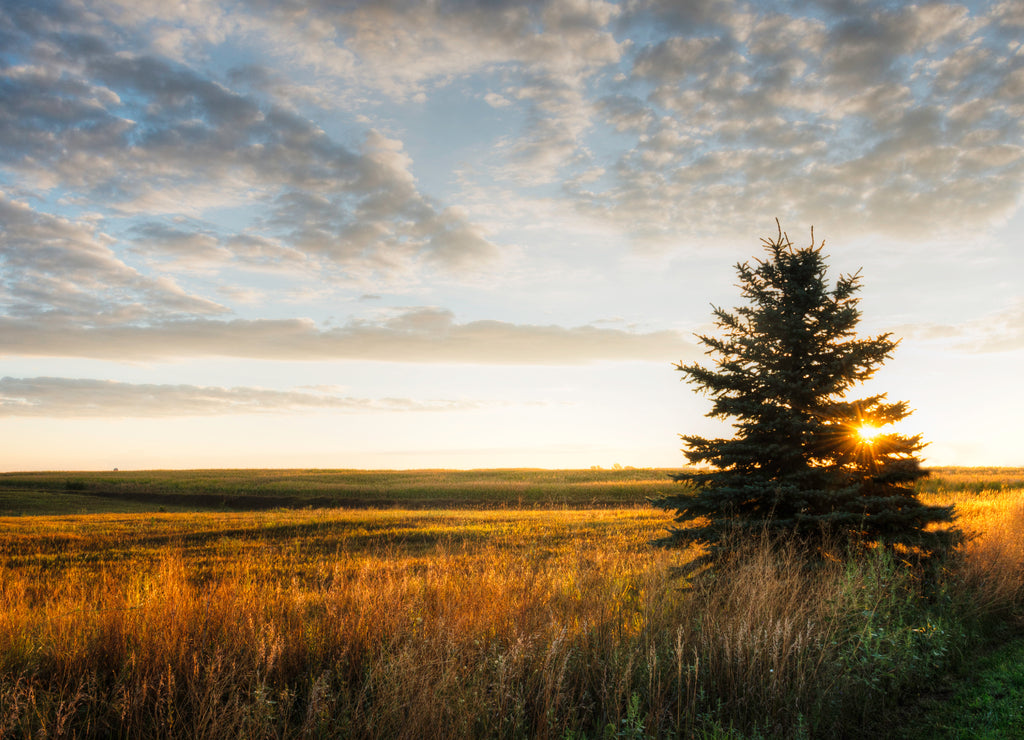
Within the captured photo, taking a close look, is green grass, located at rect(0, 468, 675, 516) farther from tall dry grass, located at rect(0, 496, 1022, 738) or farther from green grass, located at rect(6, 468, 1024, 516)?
tall dry grass, located at rect(0, 496, 1022, 738)

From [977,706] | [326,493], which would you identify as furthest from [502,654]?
[326,493]

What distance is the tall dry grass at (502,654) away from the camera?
15.8 ft

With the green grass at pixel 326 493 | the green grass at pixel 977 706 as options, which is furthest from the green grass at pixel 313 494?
the green grass at pixel 977 706

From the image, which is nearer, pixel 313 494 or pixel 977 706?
pixel 977 706

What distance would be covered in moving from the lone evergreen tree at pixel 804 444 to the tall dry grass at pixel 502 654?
0.67 m

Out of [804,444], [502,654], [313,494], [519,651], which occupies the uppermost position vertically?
[804,444]

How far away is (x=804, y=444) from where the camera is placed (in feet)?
31.4

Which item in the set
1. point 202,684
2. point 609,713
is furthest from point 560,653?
point 202,684

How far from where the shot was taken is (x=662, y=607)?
711 centimetres

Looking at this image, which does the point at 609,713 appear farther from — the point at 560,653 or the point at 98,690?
the point at 98,690

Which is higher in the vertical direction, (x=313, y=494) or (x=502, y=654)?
(x=502, y=654)

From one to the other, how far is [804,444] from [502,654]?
658cm

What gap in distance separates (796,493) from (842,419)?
1710 millimetres

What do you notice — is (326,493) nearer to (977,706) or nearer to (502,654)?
(502,654)
